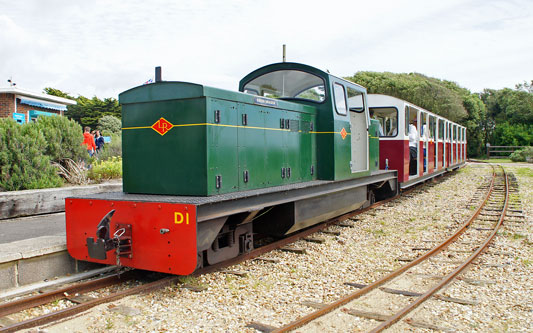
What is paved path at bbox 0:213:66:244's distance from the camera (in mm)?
5652

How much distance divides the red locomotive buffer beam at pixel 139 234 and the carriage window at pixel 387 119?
8633mm

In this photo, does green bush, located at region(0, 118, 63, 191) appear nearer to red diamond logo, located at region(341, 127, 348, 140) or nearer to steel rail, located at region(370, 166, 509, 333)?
red diamond logo, located at region(341, 127, 348, 140)

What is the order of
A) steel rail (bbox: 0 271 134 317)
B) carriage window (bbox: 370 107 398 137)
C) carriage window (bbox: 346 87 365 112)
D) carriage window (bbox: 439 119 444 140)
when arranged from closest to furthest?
1. steel rail (bbox: 0 271 134 317)
2. carriage window (bbox: 346 87 365 112)
3. carriage window (bbox: 370 107 398 137)
4. carriage window (bbox: 439 119 444 140)

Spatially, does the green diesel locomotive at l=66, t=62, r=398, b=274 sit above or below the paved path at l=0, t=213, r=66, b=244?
above

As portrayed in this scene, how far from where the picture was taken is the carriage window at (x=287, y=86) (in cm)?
687

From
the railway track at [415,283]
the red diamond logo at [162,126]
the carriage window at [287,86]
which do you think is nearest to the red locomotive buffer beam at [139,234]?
the red diamond logo at [162,126]

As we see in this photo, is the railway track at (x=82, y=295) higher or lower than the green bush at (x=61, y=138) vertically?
lower

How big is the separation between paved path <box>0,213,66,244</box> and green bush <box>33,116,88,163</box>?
2.32 m

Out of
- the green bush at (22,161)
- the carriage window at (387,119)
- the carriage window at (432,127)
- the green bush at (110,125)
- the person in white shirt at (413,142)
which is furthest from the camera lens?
the green bush at (110,125)

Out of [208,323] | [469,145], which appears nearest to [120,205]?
[208,323]

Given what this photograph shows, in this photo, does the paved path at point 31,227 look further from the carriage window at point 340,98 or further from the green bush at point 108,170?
the carriage window at point 340,98

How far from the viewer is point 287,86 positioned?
702 centimetres

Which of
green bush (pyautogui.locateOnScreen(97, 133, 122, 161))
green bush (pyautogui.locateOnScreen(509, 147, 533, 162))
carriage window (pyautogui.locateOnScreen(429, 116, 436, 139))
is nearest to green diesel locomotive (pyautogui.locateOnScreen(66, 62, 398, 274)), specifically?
green bush (pyautogui.locateOnScreen(97, 133, 122, 161))

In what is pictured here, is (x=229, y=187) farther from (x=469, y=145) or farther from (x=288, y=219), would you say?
(x=469, y=145)
